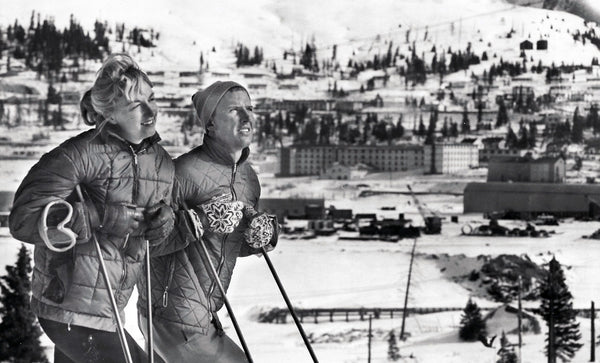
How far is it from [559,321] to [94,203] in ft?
28.1

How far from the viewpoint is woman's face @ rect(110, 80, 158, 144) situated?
2.64m

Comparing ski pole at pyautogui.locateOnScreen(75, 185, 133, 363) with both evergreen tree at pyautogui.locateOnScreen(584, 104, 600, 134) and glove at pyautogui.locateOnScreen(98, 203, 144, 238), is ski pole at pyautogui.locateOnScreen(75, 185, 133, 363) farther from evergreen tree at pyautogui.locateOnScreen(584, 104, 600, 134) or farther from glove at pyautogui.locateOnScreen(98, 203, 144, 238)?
evergreen tree at pyautogui.locateOnScreen(584, 104, 600, 134)

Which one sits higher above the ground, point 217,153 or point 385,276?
point 217,153

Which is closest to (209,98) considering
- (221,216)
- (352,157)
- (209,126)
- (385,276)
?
(209,126)

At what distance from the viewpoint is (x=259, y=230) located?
9.96 feet

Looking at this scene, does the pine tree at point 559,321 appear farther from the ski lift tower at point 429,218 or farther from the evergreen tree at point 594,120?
the evergreen tree at point 594,120

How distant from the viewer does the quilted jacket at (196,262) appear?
9.98 ft

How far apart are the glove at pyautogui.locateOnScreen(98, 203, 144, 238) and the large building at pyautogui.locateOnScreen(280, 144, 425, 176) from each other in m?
10.6

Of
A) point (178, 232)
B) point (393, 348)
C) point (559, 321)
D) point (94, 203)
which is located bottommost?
point (393, 348)

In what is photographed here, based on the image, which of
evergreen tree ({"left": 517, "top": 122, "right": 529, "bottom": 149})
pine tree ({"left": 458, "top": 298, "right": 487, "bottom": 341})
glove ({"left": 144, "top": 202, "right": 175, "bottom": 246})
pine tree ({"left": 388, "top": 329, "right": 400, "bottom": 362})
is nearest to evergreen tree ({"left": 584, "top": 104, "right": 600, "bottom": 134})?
evergreen tree ({"left": 517, "top": 122, "right": 529, "bottom": 149})

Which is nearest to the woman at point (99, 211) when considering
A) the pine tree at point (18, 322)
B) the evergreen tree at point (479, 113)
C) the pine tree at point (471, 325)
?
the pine tree at point (18, 322)

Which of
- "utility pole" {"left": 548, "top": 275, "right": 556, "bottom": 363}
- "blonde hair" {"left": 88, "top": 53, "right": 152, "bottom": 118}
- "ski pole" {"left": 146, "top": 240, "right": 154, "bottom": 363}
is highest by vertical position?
"blonde hair" {"left": 88, "top": 53, "right": 152, "bottom": 118}

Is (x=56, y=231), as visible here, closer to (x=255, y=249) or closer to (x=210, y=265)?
(x=210, y=265)

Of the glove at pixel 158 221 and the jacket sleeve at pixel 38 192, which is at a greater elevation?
the jacket sleeve at pixel 38 192
